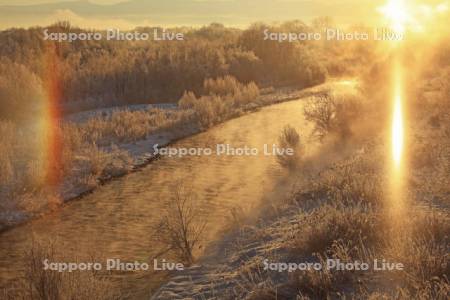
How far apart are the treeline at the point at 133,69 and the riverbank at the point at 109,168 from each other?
375cm

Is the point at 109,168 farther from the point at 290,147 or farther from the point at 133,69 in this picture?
the point at 133,69

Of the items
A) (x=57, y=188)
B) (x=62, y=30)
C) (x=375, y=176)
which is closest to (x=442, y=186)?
(x=375, y=176)

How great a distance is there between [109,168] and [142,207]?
3.47 m

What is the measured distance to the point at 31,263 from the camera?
6.98 m

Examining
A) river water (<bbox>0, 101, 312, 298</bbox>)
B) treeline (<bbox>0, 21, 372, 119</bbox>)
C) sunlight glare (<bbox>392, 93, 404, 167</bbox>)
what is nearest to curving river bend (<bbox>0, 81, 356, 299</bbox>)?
river water (<bbox>0, 101, 312, 298</bbox>)

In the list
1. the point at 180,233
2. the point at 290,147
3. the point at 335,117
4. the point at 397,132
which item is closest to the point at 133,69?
the point at 335,117

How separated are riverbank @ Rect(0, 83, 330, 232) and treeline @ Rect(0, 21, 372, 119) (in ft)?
12.3

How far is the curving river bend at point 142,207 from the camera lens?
9.80 meters

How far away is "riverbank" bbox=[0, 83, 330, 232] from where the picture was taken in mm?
12352

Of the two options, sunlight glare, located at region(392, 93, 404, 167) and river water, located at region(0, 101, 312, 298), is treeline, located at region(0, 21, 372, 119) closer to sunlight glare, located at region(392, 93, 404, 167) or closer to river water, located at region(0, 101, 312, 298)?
river water, located at region(0, 101, 312, 298)

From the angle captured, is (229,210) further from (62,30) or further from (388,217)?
(62,30)

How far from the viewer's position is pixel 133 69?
31281 mm

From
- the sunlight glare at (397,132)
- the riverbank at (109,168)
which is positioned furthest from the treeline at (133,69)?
the sunlight glare at (397,132)

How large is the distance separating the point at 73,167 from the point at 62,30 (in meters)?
34.3
